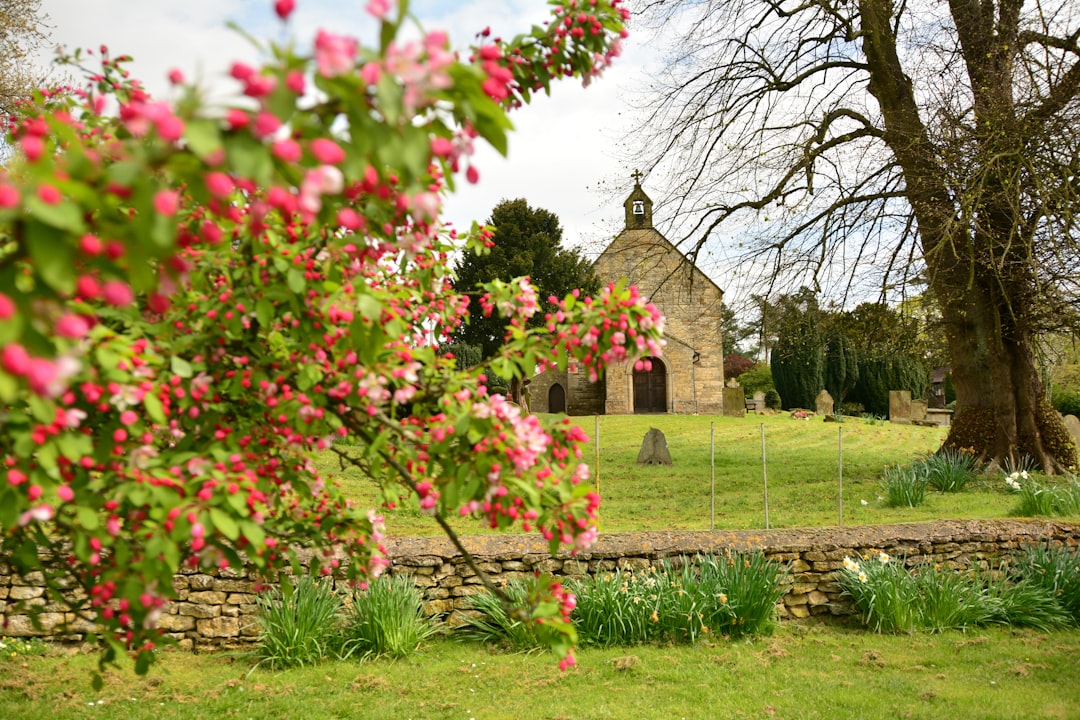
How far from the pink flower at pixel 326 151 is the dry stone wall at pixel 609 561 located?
17.7ft

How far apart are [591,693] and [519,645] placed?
0.98 metres

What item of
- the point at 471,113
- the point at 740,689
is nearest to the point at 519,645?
the point at 740,689

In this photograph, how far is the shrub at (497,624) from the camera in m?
6.01

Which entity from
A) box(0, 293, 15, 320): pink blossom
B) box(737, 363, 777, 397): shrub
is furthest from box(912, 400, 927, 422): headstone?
box(0, 293, 15, 320): pink blossom

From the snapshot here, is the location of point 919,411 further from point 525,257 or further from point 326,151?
point 326,151

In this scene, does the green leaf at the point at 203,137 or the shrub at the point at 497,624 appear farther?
the shrub at the point at 497,624

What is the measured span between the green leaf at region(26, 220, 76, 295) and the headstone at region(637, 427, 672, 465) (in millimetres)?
14722

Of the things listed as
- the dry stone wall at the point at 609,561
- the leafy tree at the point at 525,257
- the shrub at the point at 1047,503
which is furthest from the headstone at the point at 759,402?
the dry stone wall at the point at 609,561

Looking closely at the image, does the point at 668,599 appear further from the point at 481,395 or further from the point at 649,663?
the point at 481,395

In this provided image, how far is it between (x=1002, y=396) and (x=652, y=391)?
1910 centimetres

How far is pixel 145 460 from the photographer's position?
189 cm

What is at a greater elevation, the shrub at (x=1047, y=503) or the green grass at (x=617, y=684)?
the shrub at (x=1047, y=503)

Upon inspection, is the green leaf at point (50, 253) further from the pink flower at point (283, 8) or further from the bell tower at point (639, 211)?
the bell tower at point (639, 211)

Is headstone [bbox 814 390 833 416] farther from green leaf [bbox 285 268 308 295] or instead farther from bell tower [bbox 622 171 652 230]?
green leaf [bbox 285 268 308 295]
